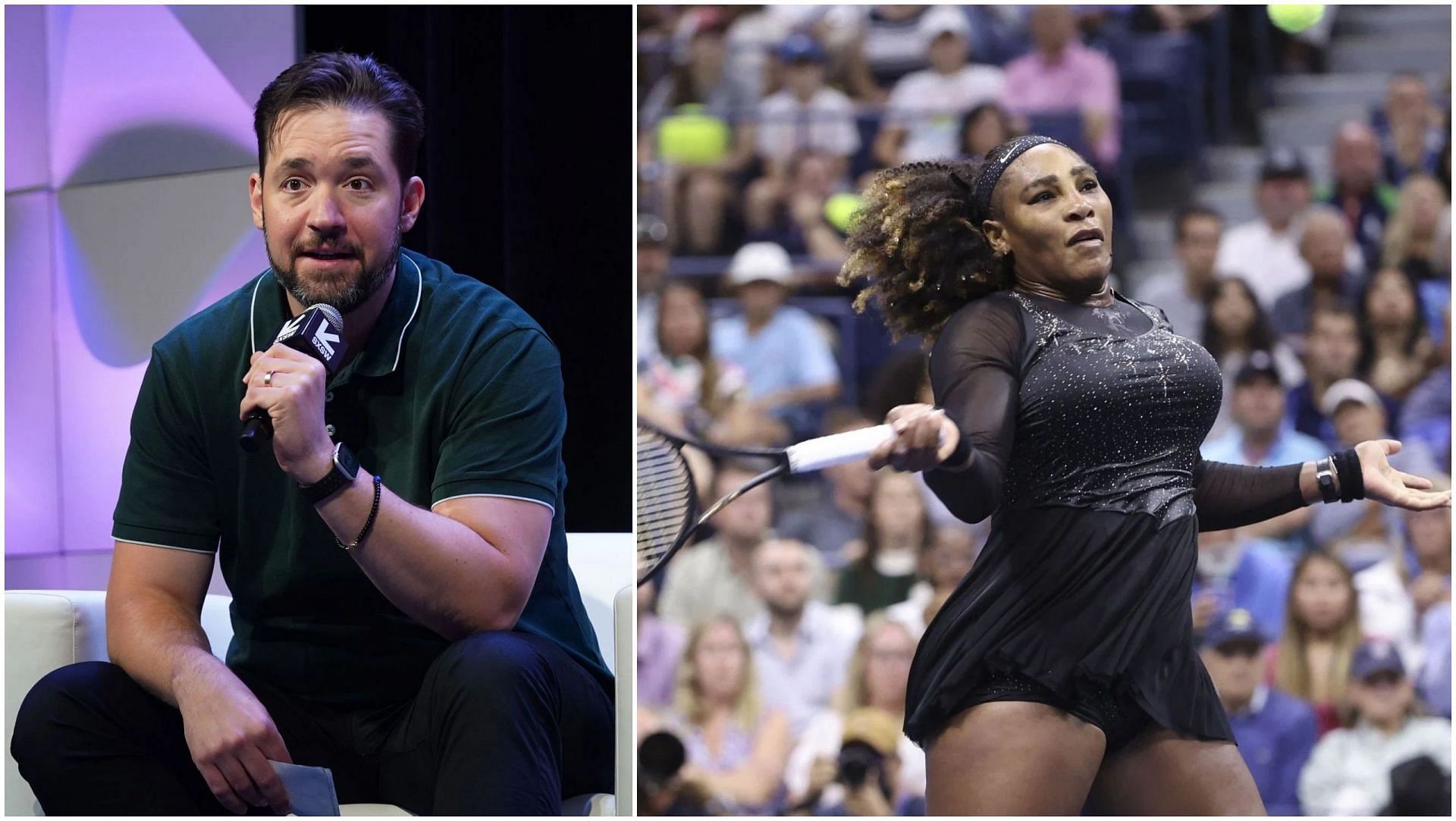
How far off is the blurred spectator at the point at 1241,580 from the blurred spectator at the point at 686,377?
4.27 feet

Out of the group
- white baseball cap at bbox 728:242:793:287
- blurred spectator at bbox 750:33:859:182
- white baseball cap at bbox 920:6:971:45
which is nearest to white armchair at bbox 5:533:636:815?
white baseball cap at bbox 728:242:793:287

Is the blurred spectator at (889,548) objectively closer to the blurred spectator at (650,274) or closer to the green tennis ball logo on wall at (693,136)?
the blurred spectator at (650,274)

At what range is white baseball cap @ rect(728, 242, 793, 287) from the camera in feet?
15.5

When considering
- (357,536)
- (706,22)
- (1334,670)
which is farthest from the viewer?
(706,22)

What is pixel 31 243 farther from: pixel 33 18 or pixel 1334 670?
pixel 1334 670

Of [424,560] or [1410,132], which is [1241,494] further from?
[1410,132]

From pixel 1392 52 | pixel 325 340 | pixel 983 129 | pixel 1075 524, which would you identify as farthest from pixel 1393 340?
pixel 325 340

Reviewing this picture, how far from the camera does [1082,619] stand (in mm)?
1716

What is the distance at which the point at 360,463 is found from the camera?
1910mm

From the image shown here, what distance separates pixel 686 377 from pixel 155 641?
295 cm

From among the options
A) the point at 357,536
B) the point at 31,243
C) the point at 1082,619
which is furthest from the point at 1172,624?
the point at 31,243

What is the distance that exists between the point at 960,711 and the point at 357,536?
2.27 ft

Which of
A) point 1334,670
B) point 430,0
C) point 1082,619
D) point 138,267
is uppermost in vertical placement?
point 430,0

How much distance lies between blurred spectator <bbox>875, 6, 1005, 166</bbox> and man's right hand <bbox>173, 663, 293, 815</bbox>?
358 centimetres
